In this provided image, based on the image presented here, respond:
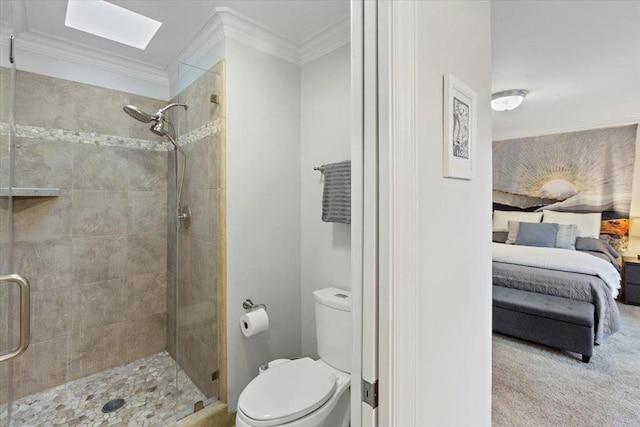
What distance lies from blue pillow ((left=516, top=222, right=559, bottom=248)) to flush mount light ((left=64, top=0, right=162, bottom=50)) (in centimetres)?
464

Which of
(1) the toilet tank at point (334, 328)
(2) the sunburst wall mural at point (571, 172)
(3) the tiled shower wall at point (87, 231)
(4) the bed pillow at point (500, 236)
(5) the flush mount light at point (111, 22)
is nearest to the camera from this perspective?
(1) the toilet tank at point (334, 328)

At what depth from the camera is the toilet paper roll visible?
1788 millimetres

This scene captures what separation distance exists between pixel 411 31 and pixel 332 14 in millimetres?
1200

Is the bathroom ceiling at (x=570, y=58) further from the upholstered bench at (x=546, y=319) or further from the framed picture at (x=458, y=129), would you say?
the upholstered bench at (x=546, y=319)

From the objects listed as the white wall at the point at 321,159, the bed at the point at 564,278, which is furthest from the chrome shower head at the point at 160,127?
the bed at the point at 564,278

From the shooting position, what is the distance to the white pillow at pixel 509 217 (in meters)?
4.49

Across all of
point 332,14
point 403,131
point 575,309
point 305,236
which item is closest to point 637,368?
point 575,309

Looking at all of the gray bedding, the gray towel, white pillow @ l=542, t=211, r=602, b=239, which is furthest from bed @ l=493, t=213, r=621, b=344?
the gray towel

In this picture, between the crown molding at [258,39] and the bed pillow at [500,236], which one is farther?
the bed pillow at [500,236]

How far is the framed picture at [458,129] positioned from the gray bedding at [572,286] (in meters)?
2.51

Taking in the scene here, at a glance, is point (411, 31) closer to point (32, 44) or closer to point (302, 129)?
point (302, 129)

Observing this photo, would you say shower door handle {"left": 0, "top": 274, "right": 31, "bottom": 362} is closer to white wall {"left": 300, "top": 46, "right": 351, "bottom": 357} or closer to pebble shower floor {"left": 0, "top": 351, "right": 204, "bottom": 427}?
pebble shower floor {"left": 0, "top": 351, "right": 204, "bottom": 427}

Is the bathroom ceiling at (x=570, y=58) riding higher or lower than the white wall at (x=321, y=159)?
higher

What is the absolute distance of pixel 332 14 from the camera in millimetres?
1754
